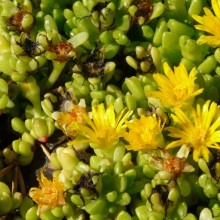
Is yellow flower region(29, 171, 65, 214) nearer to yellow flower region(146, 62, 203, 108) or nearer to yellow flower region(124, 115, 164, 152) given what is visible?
yellow flower region(124, 115, 164, 152)

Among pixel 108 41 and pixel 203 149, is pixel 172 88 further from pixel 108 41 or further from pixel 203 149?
pixel 108 41

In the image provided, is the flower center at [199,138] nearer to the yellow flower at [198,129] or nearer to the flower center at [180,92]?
the yellow flower at [198,129]

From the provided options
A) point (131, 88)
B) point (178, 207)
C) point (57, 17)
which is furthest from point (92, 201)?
point (57, 17)

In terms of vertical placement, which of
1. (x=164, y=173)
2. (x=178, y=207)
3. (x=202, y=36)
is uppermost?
(x=202, y=36)

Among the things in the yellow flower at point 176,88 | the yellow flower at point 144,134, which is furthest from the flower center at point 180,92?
the yellow flower at point 144,134

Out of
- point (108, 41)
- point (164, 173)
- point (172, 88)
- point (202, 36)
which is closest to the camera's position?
point (164, 173)

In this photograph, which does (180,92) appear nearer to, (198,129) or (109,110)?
(198,129)

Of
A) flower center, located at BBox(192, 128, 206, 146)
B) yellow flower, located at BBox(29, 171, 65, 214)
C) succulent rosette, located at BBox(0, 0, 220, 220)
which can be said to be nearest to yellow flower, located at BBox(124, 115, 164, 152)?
succulent rosette, located at BBox(0, 0, 220, 220)
